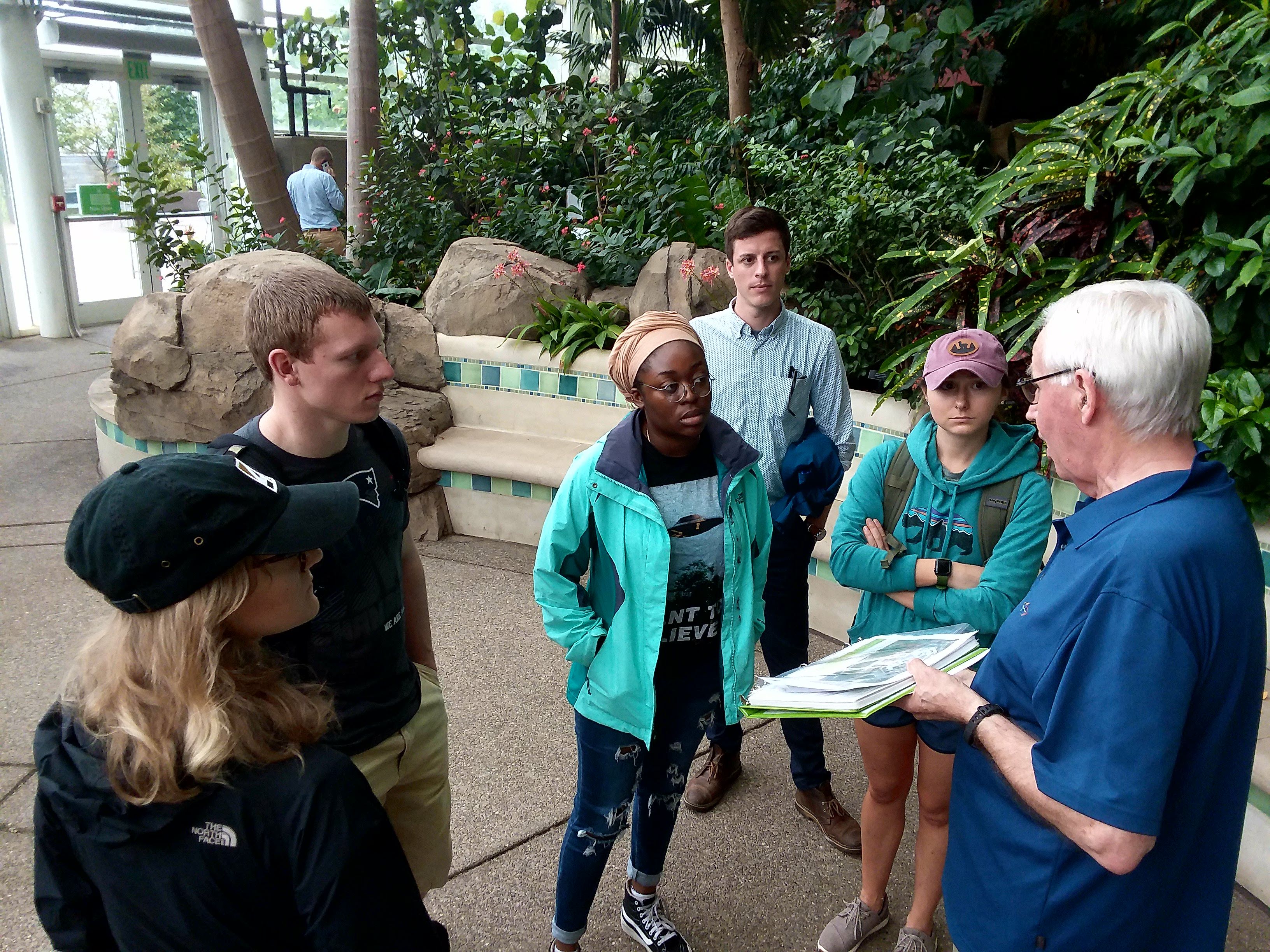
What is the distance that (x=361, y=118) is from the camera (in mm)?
7188

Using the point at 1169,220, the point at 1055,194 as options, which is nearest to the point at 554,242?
the point at 1055,194

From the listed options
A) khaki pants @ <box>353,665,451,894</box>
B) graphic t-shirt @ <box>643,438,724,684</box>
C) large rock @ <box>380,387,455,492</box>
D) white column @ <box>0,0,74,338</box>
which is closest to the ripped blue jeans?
graphic t-shirt @ <box>643,438,724,684</box>

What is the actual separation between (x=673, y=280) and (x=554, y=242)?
4.06ft

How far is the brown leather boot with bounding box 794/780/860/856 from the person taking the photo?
311cm

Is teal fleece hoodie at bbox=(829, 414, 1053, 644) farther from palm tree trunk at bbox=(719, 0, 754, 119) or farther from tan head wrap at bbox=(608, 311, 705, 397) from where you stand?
palm tree trunk at bbox=(719, 0, 754, 119)

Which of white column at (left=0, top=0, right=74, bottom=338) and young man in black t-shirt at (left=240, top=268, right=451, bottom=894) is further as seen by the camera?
white column at (left=0, top=0, right=74, bottom=338)

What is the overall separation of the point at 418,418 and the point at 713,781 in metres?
3.03

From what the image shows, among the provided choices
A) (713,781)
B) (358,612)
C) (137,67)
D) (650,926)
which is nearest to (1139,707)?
(358,612)

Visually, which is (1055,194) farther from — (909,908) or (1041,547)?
(909,908)

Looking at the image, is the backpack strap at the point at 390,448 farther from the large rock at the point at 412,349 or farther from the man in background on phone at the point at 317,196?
the man in background on phone at the point at 317,196

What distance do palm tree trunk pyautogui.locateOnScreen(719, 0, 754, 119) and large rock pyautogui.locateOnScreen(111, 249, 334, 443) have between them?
317cm

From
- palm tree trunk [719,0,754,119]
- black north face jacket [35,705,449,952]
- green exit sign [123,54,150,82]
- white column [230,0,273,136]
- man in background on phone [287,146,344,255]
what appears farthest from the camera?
white column [230,0,273,136]

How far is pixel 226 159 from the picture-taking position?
42.1 feet

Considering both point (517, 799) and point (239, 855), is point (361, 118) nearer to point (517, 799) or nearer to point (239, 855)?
point (517, 799)
